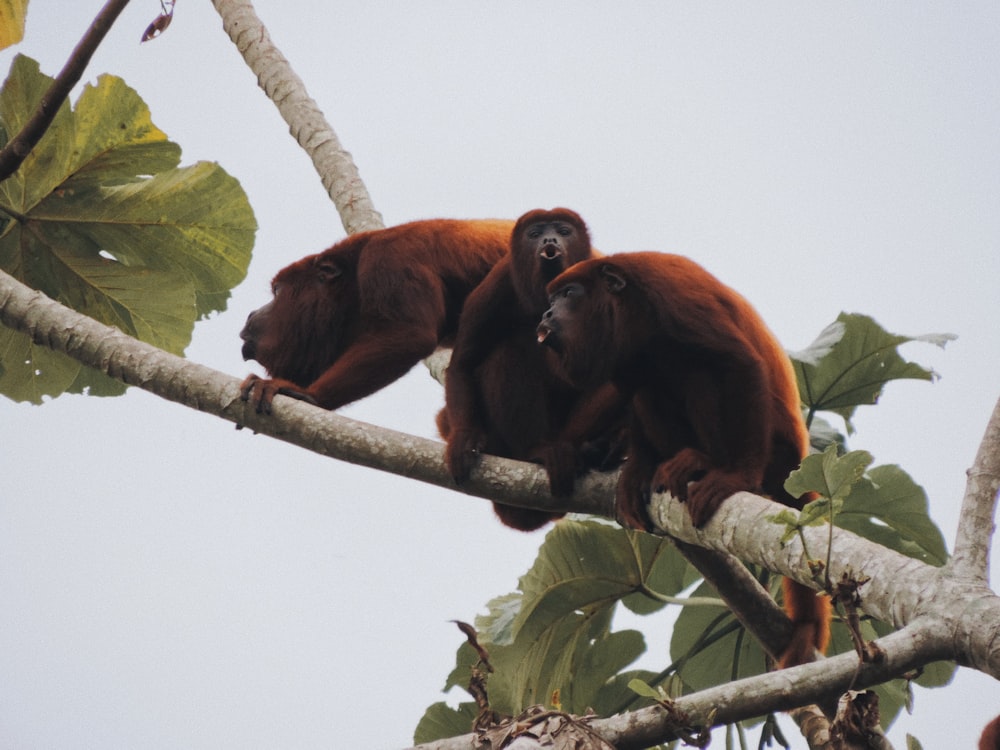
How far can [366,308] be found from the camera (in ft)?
18.6

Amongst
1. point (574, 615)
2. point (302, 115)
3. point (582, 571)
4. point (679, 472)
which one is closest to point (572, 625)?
point (574, 615)

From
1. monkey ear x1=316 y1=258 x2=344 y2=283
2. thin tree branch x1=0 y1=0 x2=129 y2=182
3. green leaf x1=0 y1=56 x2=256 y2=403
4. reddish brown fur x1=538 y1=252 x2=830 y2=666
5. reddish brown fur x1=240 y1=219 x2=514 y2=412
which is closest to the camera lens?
reddish brown fur x1=538 y1=252 x2=830 y2=666

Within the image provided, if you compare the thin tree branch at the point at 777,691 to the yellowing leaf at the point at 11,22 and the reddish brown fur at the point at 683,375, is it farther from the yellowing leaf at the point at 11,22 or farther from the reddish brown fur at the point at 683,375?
the yellowing leaf at the point at 11,22

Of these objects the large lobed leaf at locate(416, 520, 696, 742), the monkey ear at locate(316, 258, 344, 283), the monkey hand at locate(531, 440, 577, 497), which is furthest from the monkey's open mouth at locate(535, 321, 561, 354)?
the monkey ear at locate(316, 258, 344, 283)

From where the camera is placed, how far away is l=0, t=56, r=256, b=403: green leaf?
5.48 metres

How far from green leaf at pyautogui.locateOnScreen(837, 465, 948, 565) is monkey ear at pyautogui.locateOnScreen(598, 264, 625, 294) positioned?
125 cm

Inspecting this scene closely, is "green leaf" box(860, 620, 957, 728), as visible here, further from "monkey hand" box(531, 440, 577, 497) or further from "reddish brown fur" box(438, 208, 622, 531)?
"monkey hand" box(531, 440, 577, 497)

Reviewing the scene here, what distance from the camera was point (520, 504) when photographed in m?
4.30

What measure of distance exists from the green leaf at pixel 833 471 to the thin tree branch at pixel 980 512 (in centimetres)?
28

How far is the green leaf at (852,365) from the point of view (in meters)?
5.16

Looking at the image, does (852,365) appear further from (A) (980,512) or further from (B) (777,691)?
(B) (777,691)

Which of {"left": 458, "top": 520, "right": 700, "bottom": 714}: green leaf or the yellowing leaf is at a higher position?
the yellowing leaf

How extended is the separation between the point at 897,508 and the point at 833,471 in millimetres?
2050

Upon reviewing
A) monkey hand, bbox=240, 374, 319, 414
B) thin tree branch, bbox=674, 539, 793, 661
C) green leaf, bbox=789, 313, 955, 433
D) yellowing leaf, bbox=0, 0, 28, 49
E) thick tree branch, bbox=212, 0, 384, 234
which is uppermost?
thick tree branch, bbox=212, 0, 384, 234
